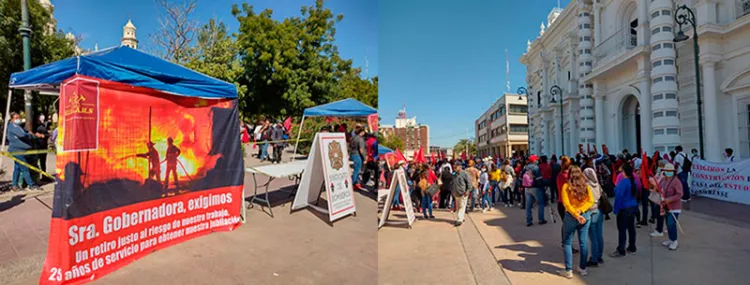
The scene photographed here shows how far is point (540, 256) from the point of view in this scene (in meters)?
6.03

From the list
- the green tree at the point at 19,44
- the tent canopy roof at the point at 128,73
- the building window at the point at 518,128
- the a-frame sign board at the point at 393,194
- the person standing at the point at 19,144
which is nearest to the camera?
the tent canopy roof at the point at 128,73

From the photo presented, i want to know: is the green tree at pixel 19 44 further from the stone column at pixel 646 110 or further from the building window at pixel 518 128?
the building window at pixel 518 128

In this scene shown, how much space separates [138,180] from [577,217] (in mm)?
5195

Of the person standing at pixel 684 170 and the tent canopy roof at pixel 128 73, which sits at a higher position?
the tent canopy roof at pixel 128 73

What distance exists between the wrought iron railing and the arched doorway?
97.2 inches

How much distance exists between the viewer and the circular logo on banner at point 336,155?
7.00 meters

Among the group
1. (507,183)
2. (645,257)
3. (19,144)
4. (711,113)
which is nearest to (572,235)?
(645,257)

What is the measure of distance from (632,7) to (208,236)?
22.3 metres

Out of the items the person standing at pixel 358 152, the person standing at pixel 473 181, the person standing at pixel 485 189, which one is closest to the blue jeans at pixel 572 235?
the person standing at pixel 358 152

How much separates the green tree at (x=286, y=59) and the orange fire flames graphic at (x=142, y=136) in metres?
18.2

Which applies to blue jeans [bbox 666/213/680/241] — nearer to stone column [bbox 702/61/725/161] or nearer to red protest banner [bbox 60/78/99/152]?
red protest banner [bbox 60/78/99/152]

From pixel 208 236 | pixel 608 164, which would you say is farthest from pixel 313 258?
pixel 608 164

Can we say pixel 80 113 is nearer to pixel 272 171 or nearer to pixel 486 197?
pixel 272 171

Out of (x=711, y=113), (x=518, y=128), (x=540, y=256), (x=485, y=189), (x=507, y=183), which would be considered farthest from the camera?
(x=518, y=128)
